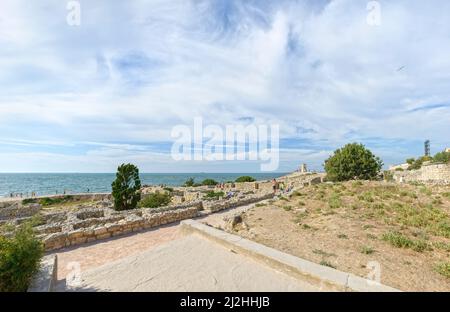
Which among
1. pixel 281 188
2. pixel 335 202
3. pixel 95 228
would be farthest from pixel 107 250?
pixel 281 188

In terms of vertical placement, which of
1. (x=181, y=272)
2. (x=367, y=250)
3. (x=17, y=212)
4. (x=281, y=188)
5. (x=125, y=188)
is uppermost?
(x=125, y=188)

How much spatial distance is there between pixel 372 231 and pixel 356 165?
772 inches

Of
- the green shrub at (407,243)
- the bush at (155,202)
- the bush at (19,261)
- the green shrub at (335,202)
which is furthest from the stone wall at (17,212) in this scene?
the green shrub at (407,243)

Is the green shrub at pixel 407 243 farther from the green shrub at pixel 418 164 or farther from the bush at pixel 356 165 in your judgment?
the green shrub at pixel 418 164

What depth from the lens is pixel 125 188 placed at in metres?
17.2

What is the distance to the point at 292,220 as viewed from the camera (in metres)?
10.6

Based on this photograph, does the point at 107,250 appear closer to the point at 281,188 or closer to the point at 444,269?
the point at 444,269

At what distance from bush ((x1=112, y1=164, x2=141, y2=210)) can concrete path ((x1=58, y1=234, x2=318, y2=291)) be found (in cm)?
1213

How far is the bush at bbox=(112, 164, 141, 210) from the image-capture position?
55.7 ft

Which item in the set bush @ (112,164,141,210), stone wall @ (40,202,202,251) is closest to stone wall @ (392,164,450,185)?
stone wall @ (40,202,202,251)

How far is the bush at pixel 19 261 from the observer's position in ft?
11.6

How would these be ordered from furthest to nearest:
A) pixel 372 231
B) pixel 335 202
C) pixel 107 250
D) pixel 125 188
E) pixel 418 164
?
pixel 418 164, pixel 125 188, pixel 335 202, pixel 372 231, pixel 107 250

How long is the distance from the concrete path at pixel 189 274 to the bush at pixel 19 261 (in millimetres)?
784
